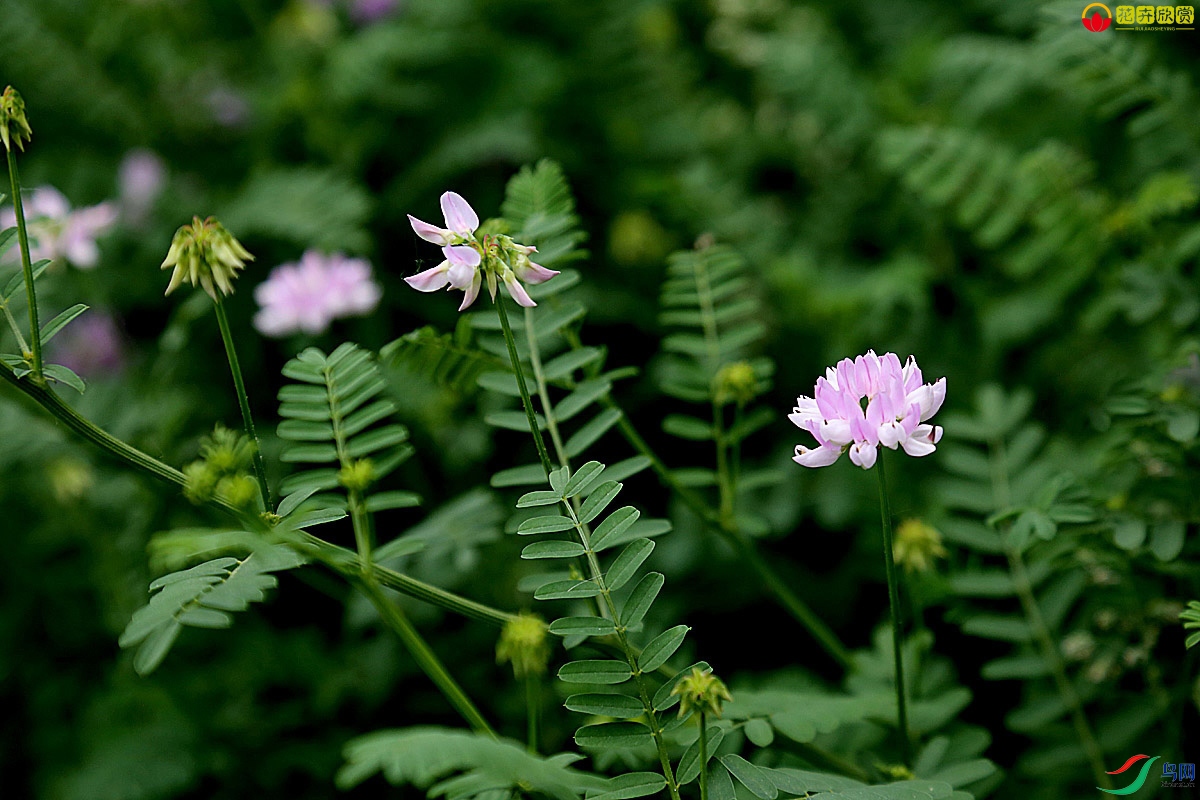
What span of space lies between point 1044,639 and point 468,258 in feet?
3.84

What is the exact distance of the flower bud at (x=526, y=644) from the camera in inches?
46.5

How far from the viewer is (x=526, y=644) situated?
1.20 metres

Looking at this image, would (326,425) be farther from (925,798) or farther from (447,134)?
(447,134)

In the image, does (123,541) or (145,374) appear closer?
(123,541)

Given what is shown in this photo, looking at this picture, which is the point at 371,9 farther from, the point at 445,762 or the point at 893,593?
the point at 445,762

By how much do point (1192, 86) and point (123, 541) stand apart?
8.51ft

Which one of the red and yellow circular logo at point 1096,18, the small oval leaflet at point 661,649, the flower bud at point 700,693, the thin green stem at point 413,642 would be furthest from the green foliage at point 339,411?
the red and yellow circular logo at point 1096,18

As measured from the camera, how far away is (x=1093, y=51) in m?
1.82

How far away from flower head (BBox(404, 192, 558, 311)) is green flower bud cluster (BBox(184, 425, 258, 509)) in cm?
28

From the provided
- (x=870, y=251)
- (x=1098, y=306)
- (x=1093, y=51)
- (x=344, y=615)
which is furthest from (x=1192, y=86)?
(x=344, y=615)

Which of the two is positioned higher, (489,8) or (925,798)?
(489,8)

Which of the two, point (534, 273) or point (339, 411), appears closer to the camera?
point (534, 273)

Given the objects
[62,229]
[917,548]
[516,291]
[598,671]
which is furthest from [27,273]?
[917,548]

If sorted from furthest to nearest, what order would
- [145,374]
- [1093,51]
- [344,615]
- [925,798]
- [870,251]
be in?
[870,251], [145,374], [344,615], [1093,51], [925,798]
